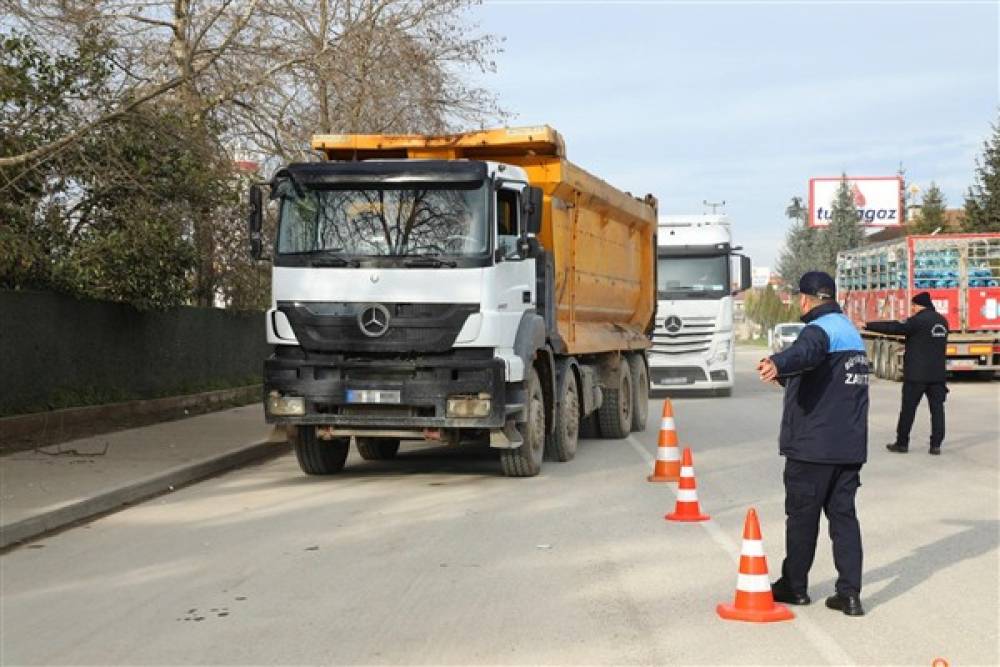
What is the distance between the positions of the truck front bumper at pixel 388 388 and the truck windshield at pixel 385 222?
101cm

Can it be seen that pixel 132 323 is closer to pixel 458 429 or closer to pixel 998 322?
pixel 458 429

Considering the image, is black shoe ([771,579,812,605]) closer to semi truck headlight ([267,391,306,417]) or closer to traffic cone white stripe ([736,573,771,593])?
traffic cone white stripe ([736,573,771,593])

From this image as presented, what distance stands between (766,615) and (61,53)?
12.3m

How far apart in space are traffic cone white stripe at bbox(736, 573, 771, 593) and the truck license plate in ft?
17.9

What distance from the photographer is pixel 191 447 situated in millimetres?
15133

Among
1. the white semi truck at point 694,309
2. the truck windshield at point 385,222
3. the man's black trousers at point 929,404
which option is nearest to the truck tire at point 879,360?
the white semi truck at point 694,309

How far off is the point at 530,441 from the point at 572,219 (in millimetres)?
2998

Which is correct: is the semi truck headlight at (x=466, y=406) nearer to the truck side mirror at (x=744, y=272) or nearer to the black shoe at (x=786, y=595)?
the black shoe at (x=786, y=595)

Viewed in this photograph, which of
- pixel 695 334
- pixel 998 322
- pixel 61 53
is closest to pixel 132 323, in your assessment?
pixel 61 53

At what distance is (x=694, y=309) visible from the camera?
25.3 m

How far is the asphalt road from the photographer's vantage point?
6.21 m

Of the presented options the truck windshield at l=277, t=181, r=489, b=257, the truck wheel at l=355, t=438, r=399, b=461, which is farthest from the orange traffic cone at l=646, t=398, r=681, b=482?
the truck wheel at l=355, t=438, r=399, b=461

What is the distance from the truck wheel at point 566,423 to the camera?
1399 cm

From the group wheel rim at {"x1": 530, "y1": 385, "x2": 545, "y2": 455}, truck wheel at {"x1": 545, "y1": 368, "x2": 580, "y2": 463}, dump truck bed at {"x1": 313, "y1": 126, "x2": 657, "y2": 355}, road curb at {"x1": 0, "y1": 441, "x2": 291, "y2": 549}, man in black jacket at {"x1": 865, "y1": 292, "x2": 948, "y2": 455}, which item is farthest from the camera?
man in black jacket at {"x1": 865, "y1": 292, "x2": 948, "y2": 455}
